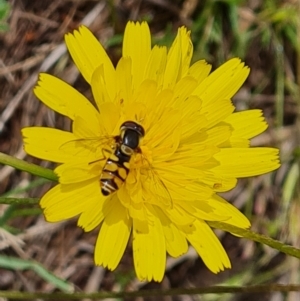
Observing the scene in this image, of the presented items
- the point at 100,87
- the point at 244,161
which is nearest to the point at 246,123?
the point at 244,161

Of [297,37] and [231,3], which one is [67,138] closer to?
[231,3]

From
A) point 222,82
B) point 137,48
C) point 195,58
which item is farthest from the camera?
point 195,58

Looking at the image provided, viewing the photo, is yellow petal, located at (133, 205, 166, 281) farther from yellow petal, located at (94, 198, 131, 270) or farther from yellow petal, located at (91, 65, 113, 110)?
yellow petal, located at (91, 65, 113, 110)

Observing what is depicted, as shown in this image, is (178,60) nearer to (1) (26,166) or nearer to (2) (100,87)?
(2) (100,87)

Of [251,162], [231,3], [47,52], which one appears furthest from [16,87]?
[251,162]

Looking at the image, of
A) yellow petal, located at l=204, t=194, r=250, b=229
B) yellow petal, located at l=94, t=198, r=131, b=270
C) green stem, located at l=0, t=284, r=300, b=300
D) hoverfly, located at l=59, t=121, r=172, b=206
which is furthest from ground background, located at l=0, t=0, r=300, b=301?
yellow petal, located at l=204, t=194, r=250, b=229

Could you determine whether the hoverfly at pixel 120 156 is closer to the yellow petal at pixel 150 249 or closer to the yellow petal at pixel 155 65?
the yellow petal at pixel 150 249

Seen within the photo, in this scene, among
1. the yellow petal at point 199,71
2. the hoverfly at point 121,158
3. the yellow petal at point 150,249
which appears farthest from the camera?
the yellow petal at point 199,71

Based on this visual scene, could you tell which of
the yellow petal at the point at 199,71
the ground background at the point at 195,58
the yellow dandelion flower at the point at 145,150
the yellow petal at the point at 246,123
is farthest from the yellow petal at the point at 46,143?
the ground background at the point at 195,58
